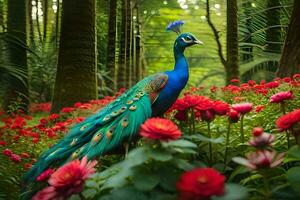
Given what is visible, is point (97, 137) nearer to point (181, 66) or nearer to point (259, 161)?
point (181, 66)

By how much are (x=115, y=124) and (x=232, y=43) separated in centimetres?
687

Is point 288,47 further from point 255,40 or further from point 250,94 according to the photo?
point 255,40

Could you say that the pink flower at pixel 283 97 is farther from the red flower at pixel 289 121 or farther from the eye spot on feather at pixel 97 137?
the eye spot on feather at pixel 97 137

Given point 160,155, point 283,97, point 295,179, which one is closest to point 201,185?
point 160,155

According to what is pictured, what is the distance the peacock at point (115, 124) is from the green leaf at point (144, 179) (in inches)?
36.9

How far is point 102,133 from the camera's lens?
2836 mm

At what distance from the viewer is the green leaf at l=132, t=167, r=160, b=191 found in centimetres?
168

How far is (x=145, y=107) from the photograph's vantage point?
3070 millimetres

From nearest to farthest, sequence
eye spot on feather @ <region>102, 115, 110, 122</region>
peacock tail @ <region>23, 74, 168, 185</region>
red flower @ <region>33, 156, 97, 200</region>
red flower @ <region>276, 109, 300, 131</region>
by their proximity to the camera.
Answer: red flower @ <region>33, 156, 97, 200</region> → red flower @ <region>276, 109, 300, 131</region> → peacock tail @ <region>23, 74, 168, 185</region> → eye spot on feather @ <region>102, 115, 110, 122</region>

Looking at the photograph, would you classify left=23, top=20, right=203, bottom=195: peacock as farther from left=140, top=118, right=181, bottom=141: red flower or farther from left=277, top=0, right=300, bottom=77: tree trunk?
left=277, top=0, right=300, bottom=77: tree trunk

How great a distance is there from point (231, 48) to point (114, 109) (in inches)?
261

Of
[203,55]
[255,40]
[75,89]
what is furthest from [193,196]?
[203,55]

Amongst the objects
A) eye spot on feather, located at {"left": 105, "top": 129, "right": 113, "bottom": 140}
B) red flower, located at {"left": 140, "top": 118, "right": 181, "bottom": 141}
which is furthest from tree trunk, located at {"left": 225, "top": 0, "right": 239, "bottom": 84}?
red flower, located at {"left": 140, "top": 118, "right": 181, "bottom": 141}

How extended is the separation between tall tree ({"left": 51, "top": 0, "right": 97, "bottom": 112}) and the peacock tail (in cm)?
406
